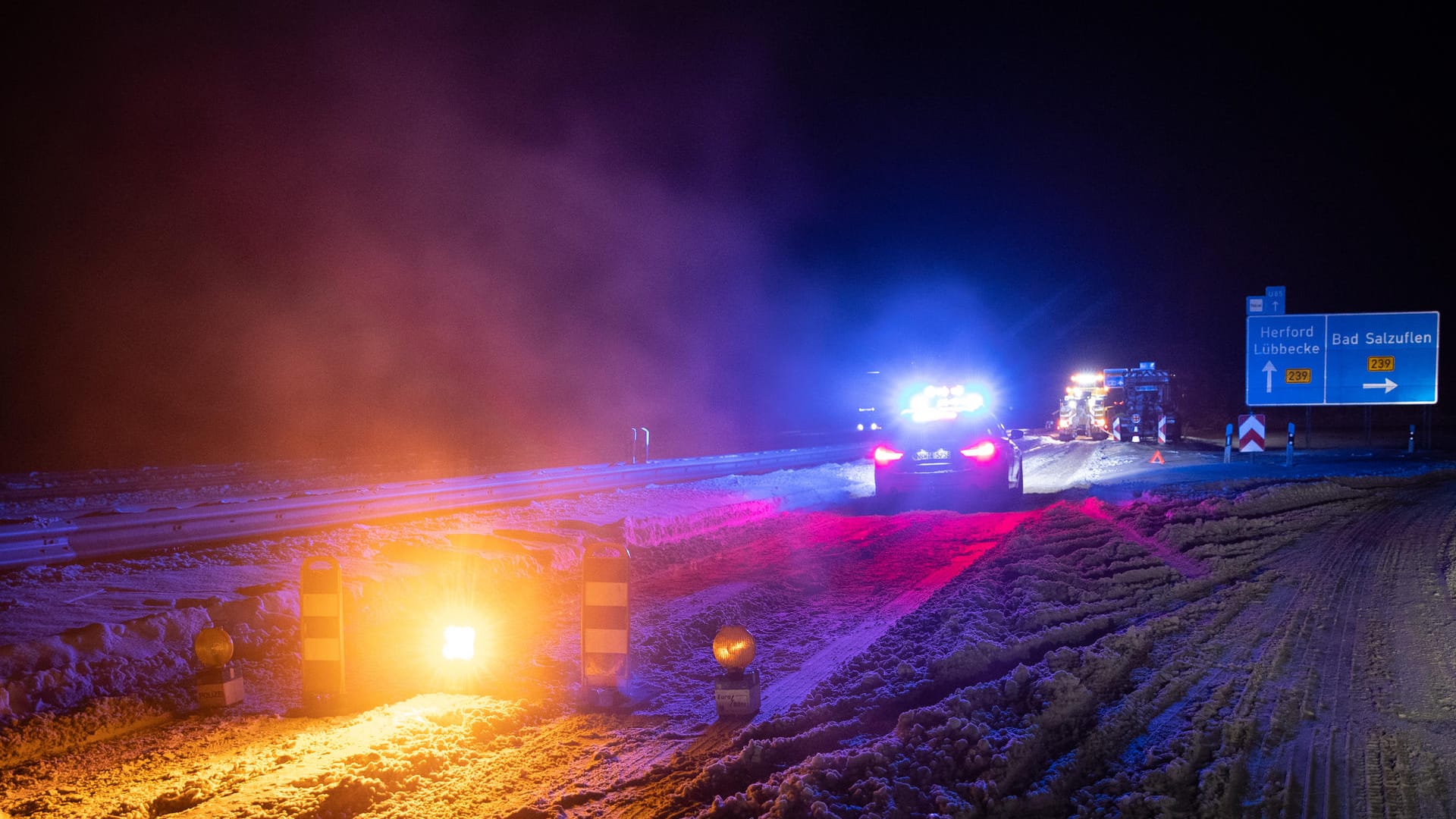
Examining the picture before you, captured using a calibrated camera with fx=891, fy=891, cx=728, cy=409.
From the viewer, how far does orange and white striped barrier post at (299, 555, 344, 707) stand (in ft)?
20.6

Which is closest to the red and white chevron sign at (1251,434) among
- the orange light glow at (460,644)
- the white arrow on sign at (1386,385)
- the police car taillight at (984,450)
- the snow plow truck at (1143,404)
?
the white arrow on sign at (1386,385)

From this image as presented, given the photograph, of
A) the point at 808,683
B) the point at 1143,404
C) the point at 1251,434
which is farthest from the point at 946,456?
the point at 1143,404

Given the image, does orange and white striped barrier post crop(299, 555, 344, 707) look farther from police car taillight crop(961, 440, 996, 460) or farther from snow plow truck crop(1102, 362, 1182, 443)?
snow plow truck crop(1102, 362, 1182, 443)

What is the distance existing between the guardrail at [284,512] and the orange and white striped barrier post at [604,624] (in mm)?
7373

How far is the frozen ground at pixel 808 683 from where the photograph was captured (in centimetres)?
436

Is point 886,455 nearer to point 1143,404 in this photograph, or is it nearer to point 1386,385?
point 1386,385

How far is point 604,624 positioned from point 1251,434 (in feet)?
70.2

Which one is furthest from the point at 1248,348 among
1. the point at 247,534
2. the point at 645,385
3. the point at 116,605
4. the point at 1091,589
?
the point at 645,385

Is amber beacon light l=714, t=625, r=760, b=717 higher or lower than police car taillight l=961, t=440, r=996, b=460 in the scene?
lower

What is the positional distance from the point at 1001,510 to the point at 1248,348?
14.1m

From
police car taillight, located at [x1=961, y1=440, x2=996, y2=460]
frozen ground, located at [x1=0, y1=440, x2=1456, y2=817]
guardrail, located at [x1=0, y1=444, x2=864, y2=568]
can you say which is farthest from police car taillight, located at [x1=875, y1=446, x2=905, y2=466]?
guardrail, located at [x1=0, y1=444, x2=864, y2=568]

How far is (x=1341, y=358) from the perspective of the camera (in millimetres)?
23641

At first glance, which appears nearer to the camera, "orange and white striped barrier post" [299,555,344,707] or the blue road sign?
"orange and white striped barrier post" [299,555,344,707]

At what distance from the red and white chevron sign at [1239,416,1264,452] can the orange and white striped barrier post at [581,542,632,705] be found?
20751 millimetres
